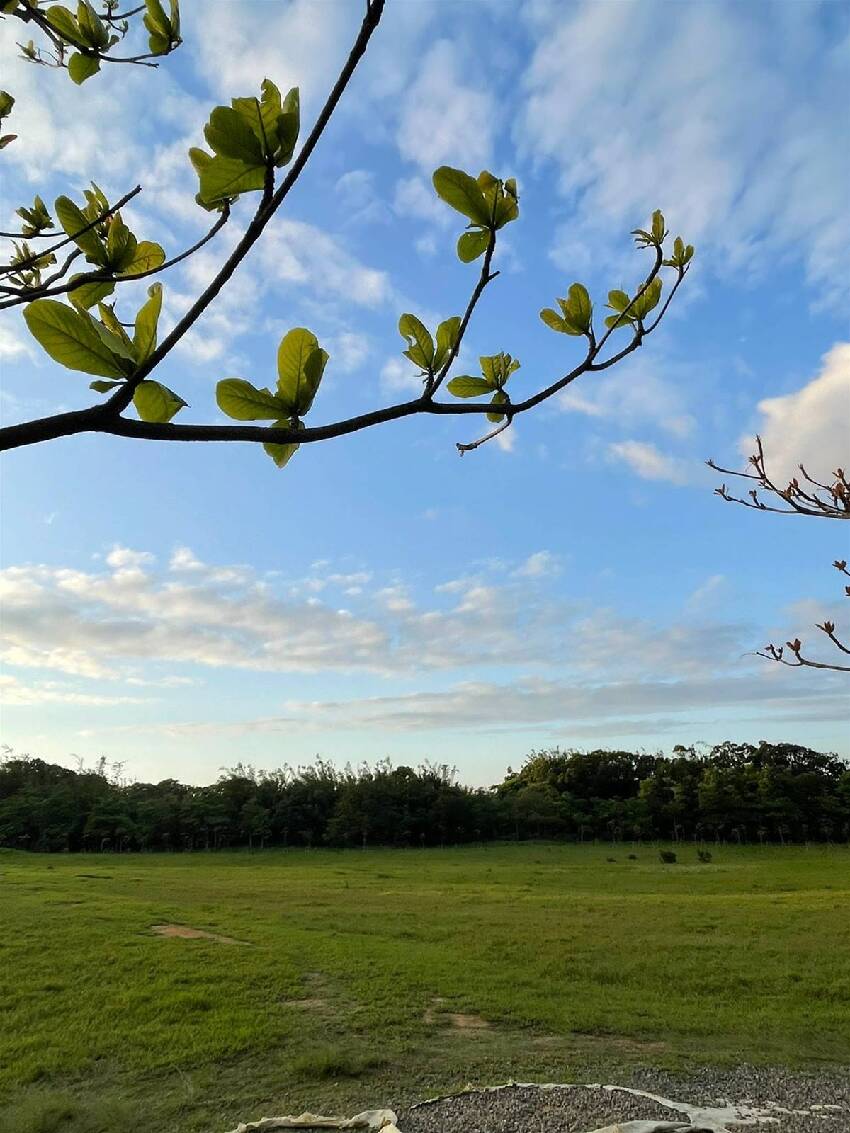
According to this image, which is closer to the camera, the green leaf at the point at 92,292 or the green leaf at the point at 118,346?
the green leaf at the point at 118,346

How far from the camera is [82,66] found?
1.19 metres

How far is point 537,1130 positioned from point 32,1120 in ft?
10.1

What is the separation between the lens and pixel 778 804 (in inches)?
1442

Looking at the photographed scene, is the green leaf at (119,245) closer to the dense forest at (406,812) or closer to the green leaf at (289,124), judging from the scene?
the green leaf at (289,124)

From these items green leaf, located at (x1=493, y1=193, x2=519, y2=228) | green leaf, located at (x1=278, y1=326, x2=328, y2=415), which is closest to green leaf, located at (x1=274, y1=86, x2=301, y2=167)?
green leaf, located at (x1=278, y1=326, x2=328, y2=415)

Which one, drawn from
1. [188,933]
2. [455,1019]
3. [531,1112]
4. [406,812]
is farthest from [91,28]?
[406,812]

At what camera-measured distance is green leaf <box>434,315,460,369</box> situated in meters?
0.86

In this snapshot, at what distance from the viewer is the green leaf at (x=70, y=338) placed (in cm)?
62

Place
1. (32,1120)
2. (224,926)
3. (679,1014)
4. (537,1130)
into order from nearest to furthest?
(537,1130) < (32,1120) < (679,1014) < (224,926)

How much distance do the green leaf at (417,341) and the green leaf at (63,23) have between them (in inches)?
29.4

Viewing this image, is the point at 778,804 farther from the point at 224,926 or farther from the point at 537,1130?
the point at 537,1130

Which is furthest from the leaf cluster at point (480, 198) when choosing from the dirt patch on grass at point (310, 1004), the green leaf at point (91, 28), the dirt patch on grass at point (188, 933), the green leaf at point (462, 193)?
the dirt patch on grass at point (188, 933)

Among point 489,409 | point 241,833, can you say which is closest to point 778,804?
point 241,833

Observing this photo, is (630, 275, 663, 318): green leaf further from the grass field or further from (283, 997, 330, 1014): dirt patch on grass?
(283, 997, 330, 1014): dirt patch on grass
